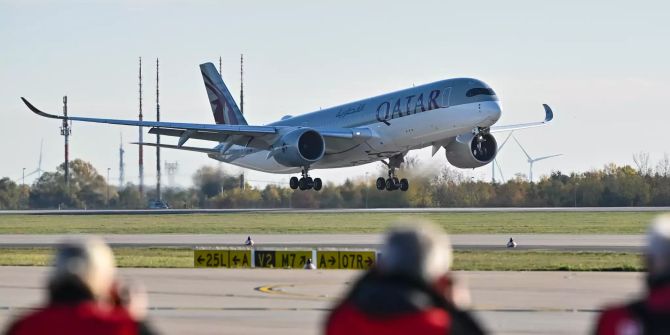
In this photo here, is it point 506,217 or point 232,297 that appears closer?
point 232,297

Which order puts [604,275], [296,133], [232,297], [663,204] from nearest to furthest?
[232,297]
[604,275]
[296,133]
[663,204]

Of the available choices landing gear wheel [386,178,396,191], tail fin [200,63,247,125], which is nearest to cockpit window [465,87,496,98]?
landing gear wheel [386,178,396,191]

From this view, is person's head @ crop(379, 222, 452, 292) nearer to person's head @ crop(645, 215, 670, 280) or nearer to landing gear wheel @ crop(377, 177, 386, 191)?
person's head @ crop(645, 215, 670, 280)

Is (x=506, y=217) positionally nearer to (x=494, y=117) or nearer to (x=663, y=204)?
(x=494, y=117)

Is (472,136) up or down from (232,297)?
up

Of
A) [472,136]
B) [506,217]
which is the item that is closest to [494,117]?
[472,136]

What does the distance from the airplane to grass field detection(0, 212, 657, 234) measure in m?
2.58

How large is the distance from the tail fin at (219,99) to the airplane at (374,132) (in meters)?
5.00

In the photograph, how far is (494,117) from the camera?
51969 millimetres

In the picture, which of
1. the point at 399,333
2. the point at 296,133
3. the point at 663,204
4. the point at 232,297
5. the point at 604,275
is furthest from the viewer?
the point at 663,204

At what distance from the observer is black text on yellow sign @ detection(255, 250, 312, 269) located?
2617cm

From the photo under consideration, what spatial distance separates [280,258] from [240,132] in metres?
32.0

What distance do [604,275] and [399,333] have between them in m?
17.5

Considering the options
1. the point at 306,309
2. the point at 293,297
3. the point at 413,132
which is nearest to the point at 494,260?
the point at 293,297
